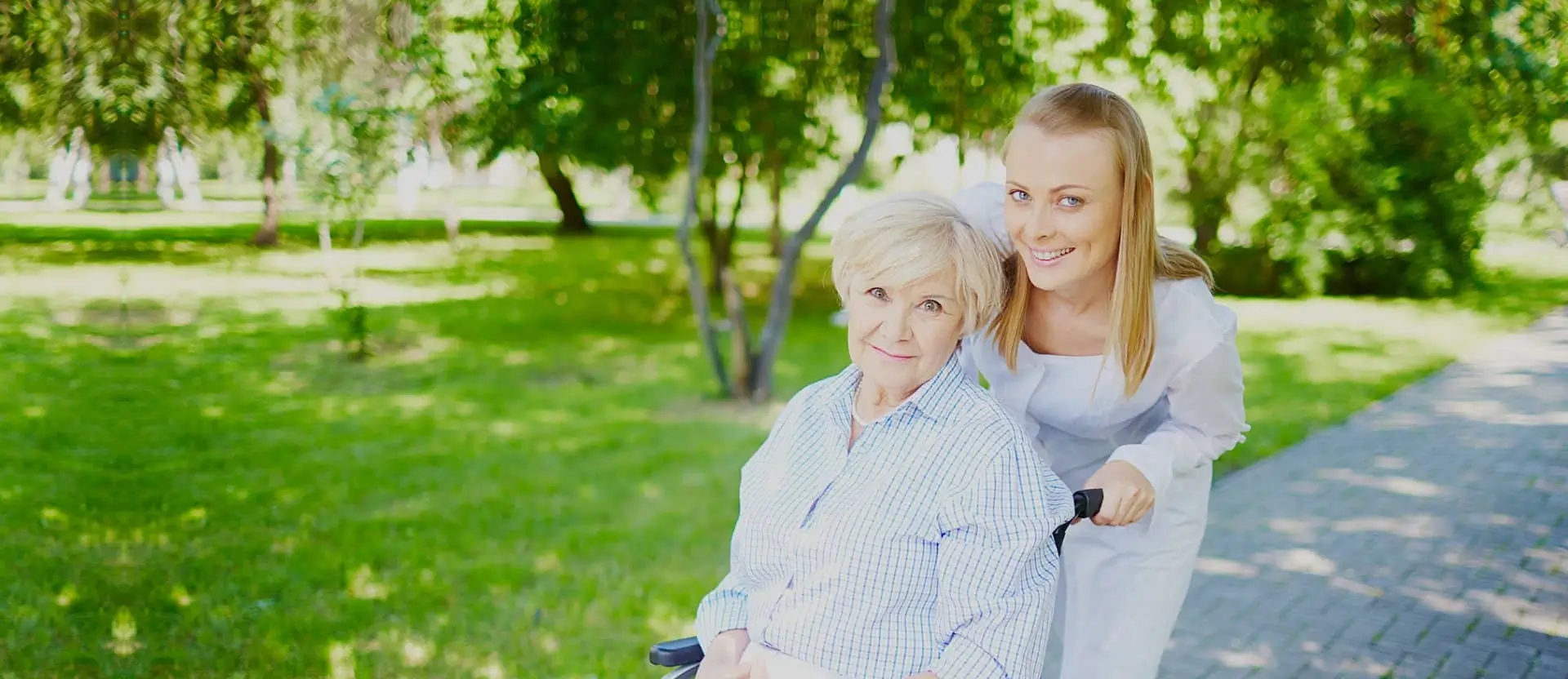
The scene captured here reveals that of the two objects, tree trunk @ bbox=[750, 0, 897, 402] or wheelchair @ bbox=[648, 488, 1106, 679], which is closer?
wheelchair @ bbox=[648, 488, 1106, 679]

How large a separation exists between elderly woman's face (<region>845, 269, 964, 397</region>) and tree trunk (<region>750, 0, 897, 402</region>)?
6.86 m

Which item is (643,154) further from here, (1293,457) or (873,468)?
(873,468)

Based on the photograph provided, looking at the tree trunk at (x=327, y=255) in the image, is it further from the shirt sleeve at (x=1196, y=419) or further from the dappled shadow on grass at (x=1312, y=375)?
the shirt sleeve at (x=1196, y=419)

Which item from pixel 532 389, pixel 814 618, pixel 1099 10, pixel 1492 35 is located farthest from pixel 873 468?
pixel 1492 35

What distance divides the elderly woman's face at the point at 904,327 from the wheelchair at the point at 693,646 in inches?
14.4

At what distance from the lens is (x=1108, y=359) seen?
2.55 m

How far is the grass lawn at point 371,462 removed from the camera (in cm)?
511

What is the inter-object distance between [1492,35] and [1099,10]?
6.54m

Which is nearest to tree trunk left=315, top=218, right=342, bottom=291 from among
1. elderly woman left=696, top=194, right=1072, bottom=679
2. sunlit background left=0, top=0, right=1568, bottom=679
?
sunlit background left=0, top=0, right=1568, bottom=679

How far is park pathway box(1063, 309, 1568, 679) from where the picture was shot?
5004 mm

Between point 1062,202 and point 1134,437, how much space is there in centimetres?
65

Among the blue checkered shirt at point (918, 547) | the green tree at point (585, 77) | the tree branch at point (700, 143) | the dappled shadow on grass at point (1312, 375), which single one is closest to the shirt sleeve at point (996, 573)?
the blue checkered shirt at point (918, 547)

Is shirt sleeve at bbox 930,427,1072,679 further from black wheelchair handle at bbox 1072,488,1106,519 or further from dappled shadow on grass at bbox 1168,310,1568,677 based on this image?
dappled shadow on grass at bbox 1168,310,1568,677

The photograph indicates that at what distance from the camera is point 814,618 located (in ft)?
7.46
